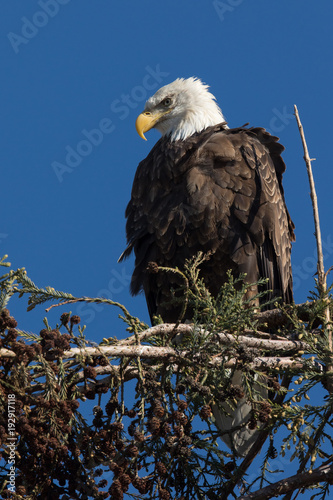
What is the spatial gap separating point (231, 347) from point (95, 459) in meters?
0.80

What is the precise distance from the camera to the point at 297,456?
3.09m

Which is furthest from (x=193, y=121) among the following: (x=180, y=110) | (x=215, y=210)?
(x=215, y=210)

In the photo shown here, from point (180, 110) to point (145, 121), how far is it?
0.30 m

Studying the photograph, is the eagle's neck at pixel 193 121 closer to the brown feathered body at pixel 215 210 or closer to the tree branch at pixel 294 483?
the brown feathered body at pixel 215 210

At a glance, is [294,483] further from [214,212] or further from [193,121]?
[193,121]

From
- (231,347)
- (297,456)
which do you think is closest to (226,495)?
(297,456)

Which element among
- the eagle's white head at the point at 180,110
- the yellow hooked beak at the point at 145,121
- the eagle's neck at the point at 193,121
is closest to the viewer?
the eagle's neck at the point at 193,121

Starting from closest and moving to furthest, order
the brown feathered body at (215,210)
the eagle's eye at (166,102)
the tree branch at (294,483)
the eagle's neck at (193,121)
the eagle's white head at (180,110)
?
the tree branch at (294,483), the brown feathered body at (215,210), the eagle's neck at (193,121), the eagle's white head at (180,110), the eagle's eye at (166,102)

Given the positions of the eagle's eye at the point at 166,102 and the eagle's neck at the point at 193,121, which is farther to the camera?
the eagle's eye at the point at 166,102

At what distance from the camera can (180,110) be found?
19.6 feet

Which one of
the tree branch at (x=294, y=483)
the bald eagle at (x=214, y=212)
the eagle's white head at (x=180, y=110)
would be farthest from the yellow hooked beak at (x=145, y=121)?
the tree branch at (x=294, y=483)

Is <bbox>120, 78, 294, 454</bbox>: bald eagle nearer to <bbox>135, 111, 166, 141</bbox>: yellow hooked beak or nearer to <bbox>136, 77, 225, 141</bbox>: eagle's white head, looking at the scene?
<bbox>136, 77, 225, 141</bbox>: eagle's white head

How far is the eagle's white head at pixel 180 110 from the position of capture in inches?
230

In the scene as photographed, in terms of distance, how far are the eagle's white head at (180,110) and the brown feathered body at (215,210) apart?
0.44 meters
